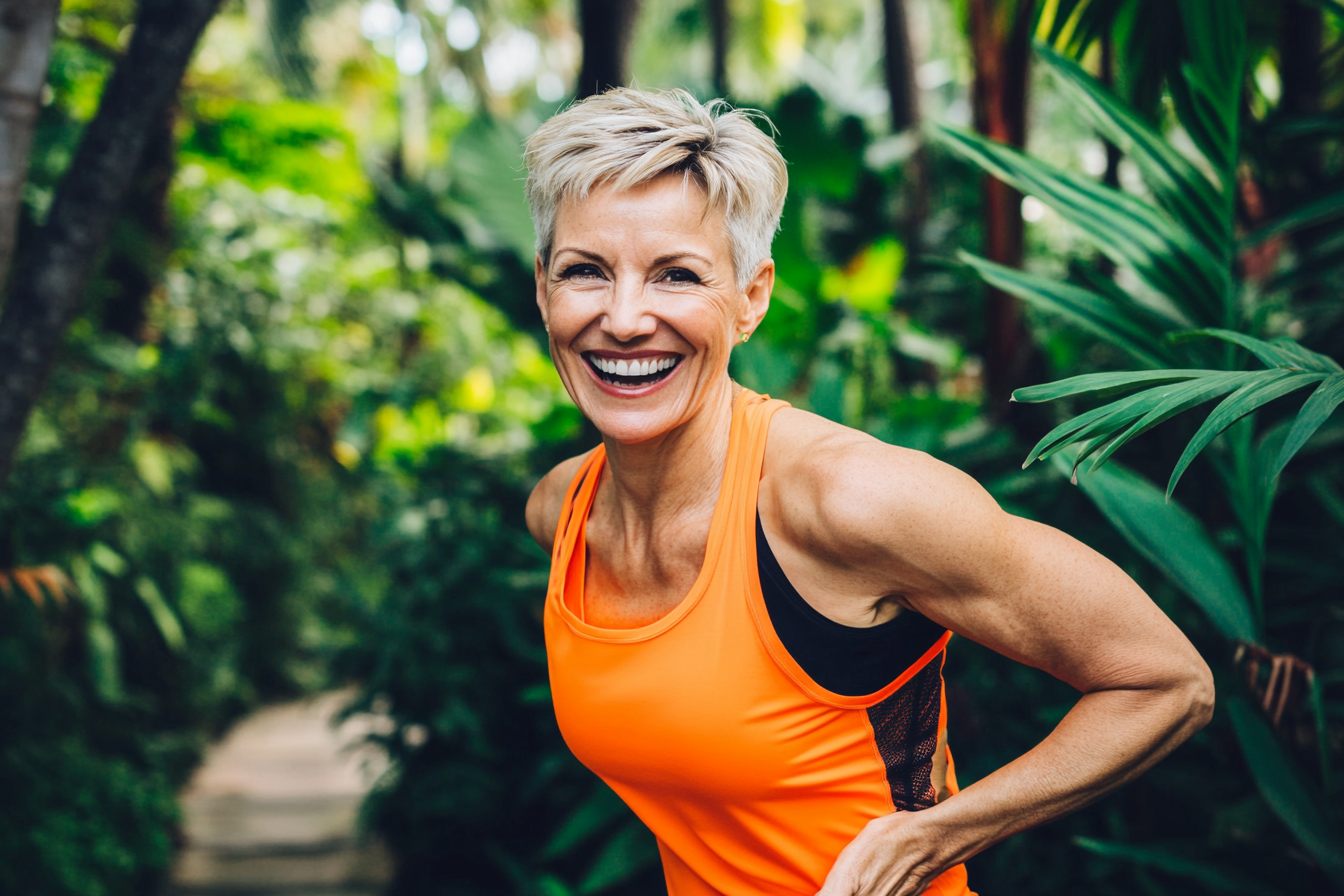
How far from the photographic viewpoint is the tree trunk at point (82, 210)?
62.9 inches

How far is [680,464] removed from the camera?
47.9 inches

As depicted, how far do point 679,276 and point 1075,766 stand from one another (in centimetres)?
77

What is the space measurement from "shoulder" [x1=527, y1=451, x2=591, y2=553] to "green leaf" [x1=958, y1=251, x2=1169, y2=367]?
786mm

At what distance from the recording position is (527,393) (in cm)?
496

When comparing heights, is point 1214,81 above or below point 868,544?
above

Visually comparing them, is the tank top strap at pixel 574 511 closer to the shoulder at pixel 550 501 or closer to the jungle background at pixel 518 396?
the shoulder at pixel 550 501

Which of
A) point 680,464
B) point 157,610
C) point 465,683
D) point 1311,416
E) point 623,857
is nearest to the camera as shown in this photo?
point 1311,416

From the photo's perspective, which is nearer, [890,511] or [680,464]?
[890,511]

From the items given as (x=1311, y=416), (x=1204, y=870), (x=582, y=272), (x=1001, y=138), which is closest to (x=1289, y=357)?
(x=1311, y=416)

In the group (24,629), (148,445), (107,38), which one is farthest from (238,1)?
(24,629)

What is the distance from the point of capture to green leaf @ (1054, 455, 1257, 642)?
1382mm

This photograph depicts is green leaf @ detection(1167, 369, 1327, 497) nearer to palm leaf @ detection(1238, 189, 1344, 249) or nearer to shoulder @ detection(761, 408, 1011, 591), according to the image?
shoulder @ detection(761, 408, 1011, 591)

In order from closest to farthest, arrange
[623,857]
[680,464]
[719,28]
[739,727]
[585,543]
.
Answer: [739,727] < [680,464] < [585,543] < [623,857] < [719,28]

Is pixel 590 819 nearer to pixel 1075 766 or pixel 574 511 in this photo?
pixel 574 511
